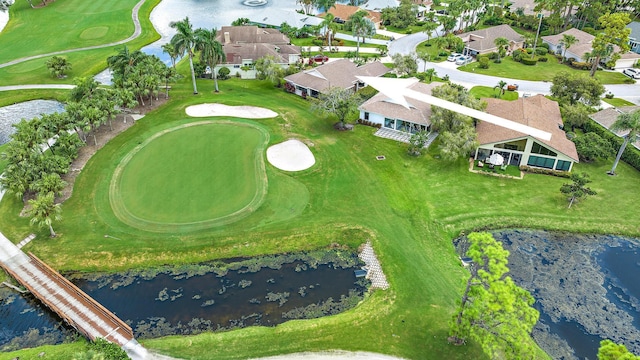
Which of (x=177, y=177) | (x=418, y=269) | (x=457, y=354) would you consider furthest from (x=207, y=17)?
(x=457, y=354)

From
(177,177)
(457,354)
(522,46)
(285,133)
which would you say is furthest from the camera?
(522,46)

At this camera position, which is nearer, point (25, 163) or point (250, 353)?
point (250, 353)

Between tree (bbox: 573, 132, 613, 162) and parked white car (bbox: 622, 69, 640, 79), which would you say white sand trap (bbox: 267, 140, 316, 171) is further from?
parked white car (bbox: 622, 69, 640, 79)

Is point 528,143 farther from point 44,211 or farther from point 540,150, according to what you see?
point 44,211

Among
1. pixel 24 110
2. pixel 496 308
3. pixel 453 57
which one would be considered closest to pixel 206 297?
pixel 496 308

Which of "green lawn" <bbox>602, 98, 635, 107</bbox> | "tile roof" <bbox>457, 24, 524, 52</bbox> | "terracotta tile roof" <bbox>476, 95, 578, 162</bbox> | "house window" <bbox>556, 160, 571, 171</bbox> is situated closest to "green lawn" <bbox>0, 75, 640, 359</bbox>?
"house window" <bbox>556, 160, 571, 171</bbox>

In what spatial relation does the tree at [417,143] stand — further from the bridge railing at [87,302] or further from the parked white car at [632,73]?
the parked white car at [632,73]

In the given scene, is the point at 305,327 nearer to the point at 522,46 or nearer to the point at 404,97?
the point at 404,97
